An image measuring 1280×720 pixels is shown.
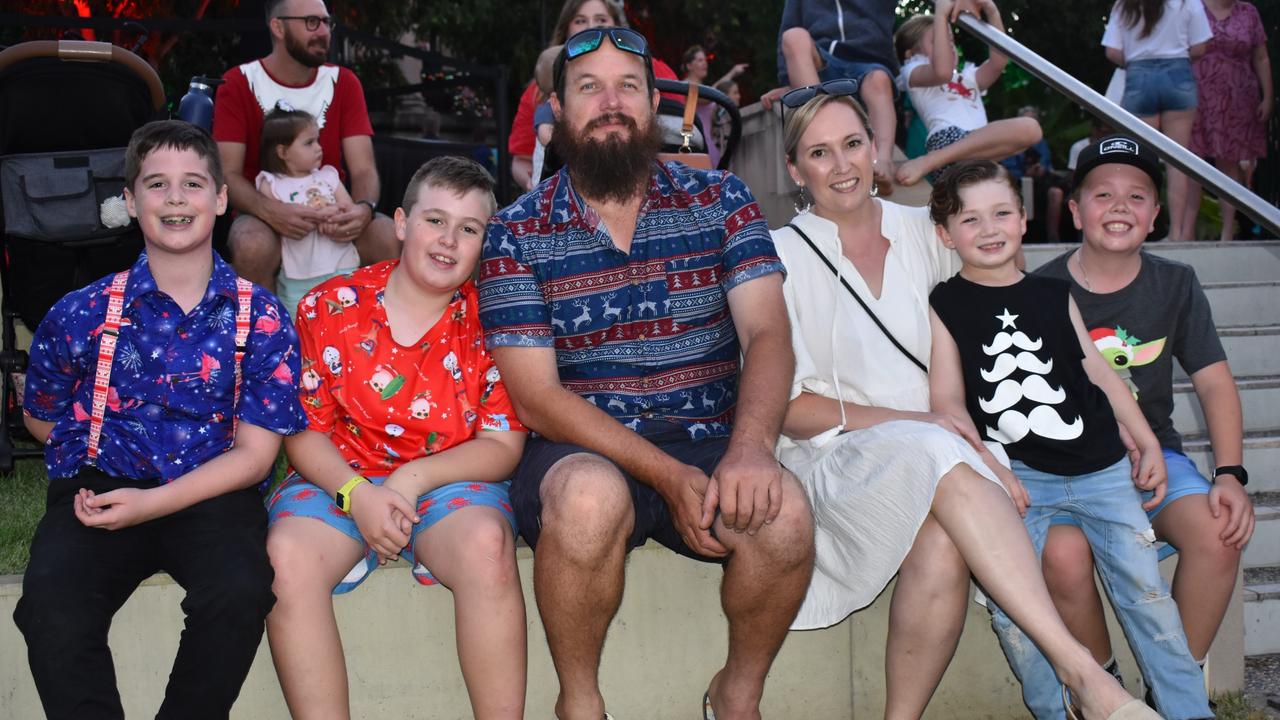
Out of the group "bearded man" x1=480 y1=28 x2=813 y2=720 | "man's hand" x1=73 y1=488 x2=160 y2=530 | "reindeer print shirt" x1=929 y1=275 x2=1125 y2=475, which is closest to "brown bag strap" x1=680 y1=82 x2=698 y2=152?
"bearded man" x1=480 y1=28 x2=813 y2=720

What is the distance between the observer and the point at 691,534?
9.76 feet

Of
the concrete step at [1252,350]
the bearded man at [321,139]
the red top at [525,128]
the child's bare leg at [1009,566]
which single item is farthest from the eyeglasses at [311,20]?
the concrete step at [1252,350]

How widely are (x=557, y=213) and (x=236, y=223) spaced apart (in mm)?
2133

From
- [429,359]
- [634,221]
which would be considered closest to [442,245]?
[429,359]

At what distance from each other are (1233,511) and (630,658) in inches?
69.1

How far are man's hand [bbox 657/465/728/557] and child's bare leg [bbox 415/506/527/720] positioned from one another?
0.43 meters

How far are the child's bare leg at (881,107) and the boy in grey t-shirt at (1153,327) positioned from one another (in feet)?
7.36

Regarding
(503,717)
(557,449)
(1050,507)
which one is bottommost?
(503,717)

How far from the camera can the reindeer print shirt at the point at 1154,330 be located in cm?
356

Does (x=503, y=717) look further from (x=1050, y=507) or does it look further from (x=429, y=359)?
(x=1050, y=507)

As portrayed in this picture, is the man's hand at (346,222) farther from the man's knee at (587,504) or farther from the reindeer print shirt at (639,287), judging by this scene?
the man's knee at (587,504)

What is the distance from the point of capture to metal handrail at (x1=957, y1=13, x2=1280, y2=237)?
152 inches

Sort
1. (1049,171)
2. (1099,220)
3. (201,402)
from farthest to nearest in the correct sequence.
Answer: (1049,171) → (1099,220) → (201,402)

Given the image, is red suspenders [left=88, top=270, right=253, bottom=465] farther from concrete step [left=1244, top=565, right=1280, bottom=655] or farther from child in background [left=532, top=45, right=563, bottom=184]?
concrete step [left=1244, top=565, right=1280, bottom=655]
